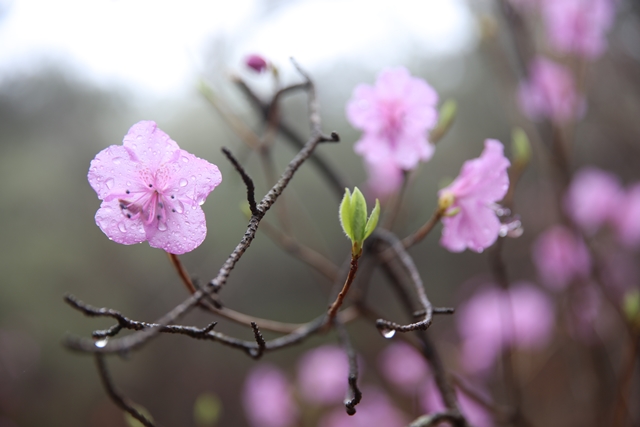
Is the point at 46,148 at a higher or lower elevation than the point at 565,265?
higher

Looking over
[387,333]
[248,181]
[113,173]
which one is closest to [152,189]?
[113,173]

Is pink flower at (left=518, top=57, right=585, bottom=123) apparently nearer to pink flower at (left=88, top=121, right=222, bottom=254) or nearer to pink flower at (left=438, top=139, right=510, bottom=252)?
pink flower at (left=438, top=139, right=510, bottom=252)

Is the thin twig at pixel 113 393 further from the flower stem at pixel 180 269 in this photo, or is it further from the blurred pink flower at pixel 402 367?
the blurred pink flower at pixel 402 367

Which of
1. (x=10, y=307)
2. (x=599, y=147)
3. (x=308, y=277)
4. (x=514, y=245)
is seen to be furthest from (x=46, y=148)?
(x=599, y=147)

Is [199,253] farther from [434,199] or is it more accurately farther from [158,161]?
[158,161]

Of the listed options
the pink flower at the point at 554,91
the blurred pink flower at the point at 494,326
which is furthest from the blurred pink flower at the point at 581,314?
the pink flower at the point at 554,91

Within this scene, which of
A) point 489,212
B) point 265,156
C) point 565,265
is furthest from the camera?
point 565,265

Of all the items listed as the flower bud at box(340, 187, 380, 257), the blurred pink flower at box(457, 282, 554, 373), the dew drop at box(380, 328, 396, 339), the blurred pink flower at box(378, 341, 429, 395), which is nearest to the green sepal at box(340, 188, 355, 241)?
the flower bud at box(340, 187, 380, 257)
